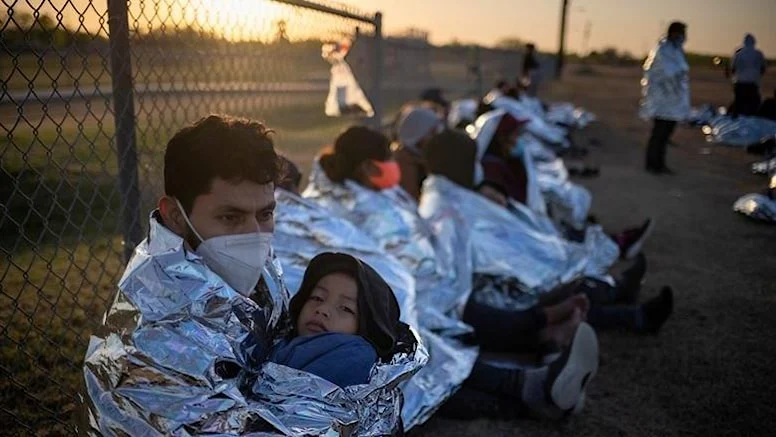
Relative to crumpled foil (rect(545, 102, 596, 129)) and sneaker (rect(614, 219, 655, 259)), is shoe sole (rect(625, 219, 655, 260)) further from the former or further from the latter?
crumpled foil (rect(545, 102, 596, 129))

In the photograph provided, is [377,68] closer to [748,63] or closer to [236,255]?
[236,255]

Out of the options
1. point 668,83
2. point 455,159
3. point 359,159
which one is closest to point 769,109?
point 668,83

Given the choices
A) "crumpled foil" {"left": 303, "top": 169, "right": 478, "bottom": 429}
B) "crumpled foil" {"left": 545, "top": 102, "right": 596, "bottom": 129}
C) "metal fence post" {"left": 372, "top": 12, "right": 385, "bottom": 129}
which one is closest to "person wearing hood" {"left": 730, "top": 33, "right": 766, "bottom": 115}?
"crumpled foil" {"left": 545, "top": 102, "right": 596, "bottom": 129}

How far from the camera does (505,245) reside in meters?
3.99

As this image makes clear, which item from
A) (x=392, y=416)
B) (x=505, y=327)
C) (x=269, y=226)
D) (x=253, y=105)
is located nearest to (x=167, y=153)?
(x=269, y=226)

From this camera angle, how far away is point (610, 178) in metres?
8.88

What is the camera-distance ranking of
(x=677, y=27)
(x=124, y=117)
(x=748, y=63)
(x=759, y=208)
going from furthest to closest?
(x=748, y=63), (x=677, y=27), (x=759, y=208), (x=124, y=117)

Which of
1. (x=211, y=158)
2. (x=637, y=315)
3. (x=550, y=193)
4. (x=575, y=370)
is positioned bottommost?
(x=637, y=315)

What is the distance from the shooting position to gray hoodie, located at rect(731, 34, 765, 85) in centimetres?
1151

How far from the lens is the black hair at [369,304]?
6.83 feet

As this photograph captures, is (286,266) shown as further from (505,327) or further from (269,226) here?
(505,327)

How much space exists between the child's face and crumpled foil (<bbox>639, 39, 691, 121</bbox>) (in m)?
8.10

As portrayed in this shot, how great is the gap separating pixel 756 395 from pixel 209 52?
328 centimetres

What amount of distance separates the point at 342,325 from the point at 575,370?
1227 millimetres
